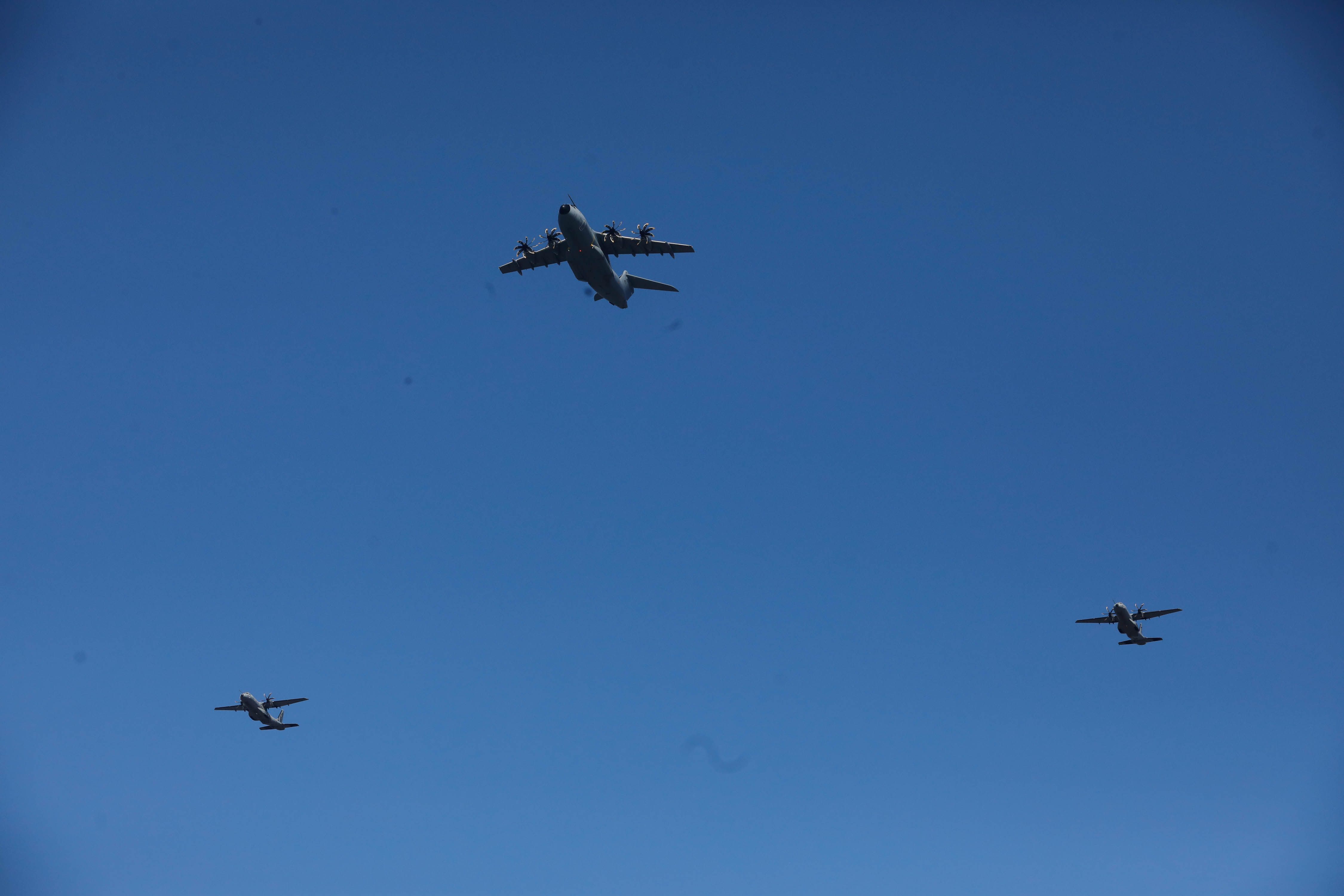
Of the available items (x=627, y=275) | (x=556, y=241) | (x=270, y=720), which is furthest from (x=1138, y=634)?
(x=270, y=720)

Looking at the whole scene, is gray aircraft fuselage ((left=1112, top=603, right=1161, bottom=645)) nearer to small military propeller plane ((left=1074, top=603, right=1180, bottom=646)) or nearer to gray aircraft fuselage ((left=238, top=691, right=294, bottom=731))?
small military propeller plane ((left=1074, top=603, right=1180, bottom=646))

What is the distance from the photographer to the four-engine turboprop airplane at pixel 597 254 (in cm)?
6894

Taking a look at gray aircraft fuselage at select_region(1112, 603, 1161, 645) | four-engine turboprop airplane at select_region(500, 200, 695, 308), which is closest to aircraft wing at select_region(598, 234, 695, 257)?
four-engine turboprop airplane at select_region(500, 200, 695, 308)

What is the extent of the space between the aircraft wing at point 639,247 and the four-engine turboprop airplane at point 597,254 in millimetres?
34

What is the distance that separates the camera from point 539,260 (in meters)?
77.5

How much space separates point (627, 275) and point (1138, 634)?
2197 inches

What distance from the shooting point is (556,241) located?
7469cm

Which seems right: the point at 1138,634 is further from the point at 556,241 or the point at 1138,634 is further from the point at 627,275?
the point at 556,241

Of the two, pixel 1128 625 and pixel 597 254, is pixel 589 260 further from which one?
pixel 1128 625

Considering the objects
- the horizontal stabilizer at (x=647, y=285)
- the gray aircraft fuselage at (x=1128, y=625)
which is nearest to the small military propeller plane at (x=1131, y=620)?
the gray aircraft fuselage at (x=1128, y=625)

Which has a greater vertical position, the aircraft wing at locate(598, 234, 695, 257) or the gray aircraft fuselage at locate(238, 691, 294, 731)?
the aircraft wing at locate(598, 234, 695, 257)

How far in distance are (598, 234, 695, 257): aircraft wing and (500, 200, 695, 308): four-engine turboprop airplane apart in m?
0.03

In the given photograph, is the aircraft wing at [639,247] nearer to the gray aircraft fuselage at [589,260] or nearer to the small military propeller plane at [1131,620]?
the gray aircraft fuselage at [589,260]

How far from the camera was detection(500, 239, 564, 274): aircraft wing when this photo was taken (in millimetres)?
75062
